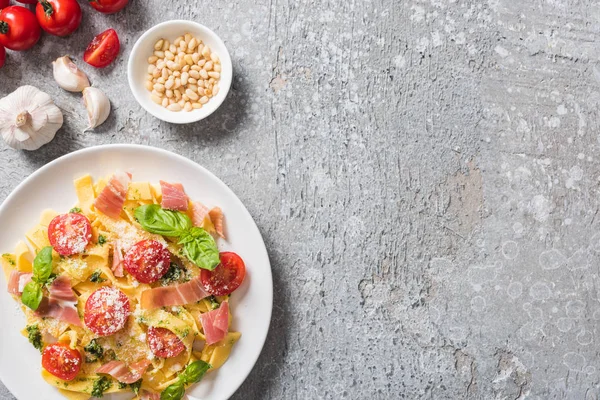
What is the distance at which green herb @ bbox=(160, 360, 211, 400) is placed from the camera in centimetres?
220

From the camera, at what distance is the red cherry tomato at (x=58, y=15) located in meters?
2.36

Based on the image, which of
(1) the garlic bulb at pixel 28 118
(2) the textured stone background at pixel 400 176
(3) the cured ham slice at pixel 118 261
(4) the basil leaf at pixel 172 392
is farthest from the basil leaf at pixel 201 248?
(1) the garlic bulb at pixel 28 118

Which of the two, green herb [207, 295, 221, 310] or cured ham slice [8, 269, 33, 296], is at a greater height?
cured ham slice [8, 269, 33, 296]

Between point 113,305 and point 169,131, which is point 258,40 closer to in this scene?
point 169,131

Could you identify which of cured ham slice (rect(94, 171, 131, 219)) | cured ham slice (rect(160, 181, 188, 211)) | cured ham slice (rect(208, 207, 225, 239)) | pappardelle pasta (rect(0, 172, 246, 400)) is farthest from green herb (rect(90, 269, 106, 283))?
cured ham slice (rect(208, 207, 225, 239))

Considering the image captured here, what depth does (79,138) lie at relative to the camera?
2.47 meters

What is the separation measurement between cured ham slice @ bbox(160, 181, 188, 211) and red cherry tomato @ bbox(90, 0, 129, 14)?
762 mm

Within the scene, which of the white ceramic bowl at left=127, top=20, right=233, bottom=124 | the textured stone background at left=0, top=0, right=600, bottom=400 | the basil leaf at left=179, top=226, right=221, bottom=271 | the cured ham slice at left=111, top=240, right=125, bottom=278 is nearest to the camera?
the basil leaf at left=179, top=226, right=221, bottom=271

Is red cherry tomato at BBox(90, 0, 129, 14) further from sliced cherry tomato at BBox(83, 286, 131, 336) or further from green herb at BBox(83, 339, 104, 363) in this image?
green herb at BBox(83, 339, 104, 363)

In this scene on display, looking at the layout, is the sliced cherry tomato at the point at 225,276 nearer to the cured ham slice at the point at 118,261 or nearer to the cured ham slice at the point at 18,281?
the cured ham slice at the point at 118,261

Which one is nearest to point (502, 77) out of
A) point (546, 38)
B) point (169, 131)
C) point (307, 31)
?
point (546, 38)

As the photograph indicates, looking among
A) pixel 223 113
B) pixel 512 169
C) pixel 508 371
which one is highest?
pixel 223 113

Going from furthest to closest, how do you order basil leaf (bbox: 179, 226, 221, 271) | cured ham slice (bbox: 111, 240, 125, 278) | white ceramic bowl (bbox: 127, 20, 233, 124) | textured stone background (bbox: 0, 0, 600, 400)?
textured stone background (bbox: 0, 0, 600, 400), white ceramic bowl (bbox: 127, 20, 233, 124), cured ham slice (bbox: 111, 240, 125, 278), basil leaf (bbox: 179, 226, 221, 271)

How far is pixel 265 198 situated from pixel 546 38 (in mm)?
1387
